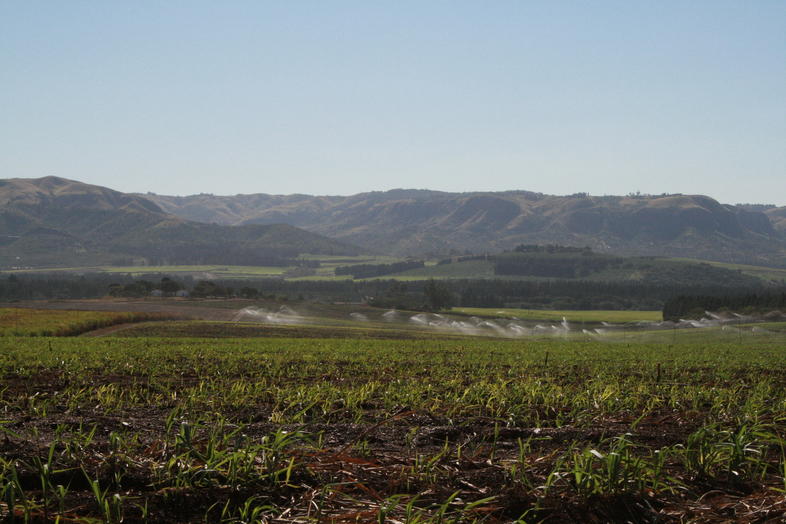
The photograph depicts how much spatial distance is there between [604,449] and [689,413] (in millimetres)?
2798

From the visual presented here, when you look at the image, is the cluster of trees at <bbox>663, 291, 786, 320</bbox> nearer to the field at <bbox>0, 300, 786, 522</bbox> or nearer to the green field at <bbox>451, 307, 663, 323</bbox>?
the green field at <bbox>451, 307, 663, 323</bbox>

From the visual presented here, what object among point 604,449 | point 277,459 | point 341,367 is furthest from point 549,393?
point 341,367

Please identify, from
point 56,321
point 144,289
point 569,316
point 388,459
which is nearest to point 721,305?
point 569,316

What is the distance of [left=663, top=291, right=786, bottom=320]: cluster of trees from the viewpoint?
356ft

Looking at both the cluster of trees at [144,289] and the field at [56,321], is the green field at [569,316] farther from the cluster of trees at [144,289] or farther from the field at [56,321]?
the field at [56,321]

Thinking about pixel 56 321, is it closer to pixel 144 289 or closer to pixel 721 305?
pixel 144 289

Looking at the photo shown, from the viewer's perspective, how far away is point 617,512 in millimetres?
4055

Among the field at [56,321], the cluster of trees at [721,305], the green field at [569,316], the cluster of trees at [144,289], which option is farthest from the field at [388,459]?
the cluster of trees at [144,289]

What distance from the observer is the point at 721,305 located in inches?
4685

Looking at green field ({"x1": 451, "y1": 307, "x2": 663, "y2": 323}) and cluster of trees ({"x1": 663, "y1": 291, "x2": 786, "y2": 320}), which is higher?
cluster of trees ({"x1": 663, "y1": 291, "x2": 786, "y2": 320})

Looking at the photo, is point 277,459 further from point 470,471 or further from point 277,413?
point 277,413

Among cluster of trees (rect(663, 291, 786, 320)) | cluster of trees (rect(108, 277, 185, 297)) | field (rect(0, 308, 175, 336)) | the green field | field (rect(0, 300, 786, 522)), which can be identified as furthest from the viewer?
cluster of trees (rect(108, 277, 185, 297))

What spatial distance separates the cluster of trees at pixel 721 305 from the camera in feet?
356

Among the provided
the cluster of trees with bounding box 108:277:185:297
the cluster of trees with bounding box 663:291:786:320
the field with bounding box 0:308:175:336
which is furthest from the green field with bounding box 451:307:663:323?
the field with bounding box 0:308:175:336
